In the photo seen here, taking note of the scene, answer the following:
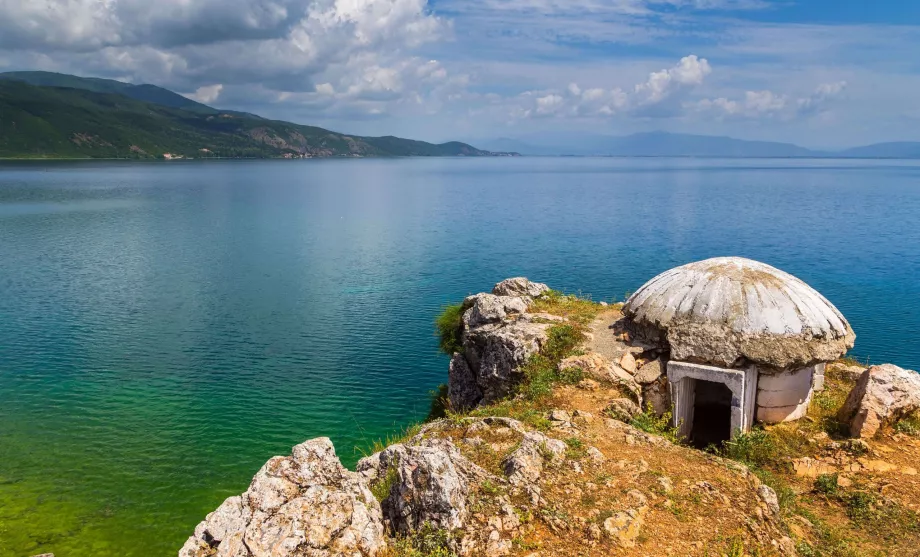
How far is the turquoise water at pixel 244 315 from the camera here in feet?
105

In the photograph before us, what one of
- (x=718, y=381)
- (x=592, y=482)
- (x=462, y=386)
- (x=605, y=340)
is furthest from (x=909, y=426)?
(x=462, y=386)

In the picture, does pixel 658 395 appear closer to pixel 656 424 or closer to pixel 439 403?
pixel 656 424

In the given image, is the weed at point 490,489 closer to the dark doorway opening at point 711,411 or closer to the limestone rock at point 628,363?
the limestone rock at point 628,363

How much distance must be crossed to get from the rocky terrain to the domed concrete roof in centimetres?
199

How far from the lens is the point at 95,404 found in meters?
39.3

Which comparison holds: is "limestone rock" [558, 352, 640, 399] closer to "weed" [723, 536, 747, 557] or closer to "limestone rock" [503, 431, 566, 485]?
"limestone rock" [503, 431, 566, 485]

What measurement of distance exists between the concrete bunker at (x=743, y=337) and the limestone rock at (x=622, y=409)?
2.79 metres

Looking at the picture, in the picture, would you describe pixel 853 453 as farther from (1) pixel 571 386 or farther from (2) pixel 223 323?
(2) pixel 223 323

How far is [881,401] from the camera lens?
23.3 meters

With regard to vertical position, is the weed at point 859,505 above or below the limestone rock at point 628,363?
below

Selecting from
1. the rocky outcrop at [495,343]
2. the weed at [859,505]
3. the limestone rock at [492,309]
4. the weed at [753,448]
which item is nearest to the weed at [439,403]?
the rocky outcrop at [495,343]

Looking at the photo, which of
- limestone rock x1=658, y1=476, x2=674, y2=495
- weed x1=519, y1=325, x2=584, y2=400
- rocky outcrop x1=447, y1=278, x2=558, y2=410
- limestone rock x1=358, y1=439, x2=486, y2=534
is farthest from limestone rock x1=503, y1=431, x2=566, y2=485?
rocky outcrop x1=447, y1=278, x2=558, y2=410

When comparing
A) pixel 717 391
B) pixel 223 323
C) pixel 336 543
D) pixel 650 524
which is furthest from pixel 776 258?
pixel 336 543

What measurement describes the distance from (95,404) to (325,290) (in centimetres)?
2988
